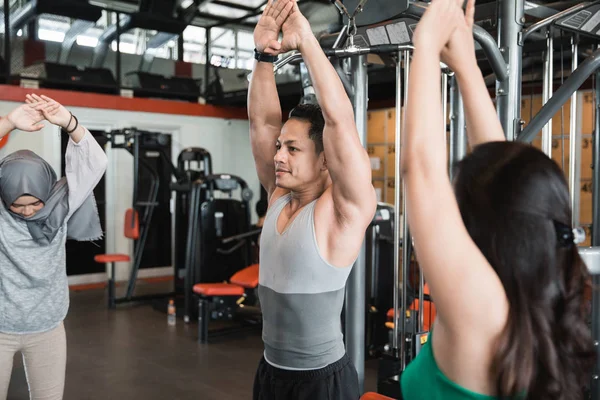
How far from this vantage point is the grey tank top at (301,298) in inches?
61.8

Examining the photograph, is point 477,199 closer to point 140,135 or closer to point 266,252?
point 266,252

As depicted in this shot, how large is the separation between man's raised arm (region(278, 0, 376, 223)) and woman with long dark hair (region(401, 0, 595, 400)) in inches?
19.8

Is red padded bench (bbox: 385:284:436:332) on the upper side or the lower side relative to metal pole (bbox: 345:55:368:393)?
lower

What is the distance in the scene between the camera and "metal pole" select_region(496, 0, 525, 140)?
2.03 m

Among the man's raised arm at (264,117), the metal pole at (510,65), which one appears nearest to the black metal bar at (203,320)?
the man's raised arm at (264,117)

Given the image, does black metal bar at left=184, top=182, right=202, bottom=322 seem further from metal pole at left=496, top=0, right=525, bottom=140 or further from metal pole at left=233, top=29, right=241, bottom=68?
metal pole at left=233, top=29, right=241, bottom=68

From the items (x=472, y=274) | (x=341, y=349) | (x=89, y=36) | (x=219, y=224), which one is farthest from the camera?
(x=89, y=36)

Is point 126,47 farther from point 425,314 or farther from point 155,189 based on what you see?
point 425,314

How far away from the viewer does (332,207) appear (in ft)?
5.19

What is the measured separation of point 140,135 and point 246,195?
1.37m

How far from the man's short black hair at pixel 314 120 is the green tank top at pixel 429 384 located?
795 mm

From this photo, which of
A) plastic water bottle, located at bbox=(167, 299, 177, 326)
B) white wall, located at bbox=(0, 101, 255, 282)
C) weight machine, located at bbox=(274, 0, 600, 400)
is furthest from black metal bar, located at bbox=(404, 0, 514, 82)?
white wall, located at bbox=(0, 101, 255, 282)

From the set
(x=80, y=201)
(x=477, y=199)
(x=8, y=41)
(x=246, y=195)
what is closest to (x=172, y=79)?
(x=8, y=41)

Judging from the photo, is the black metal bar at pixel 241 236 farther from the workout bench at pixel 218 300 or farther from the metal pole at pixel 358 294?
the metal pole at pixel 358 294
